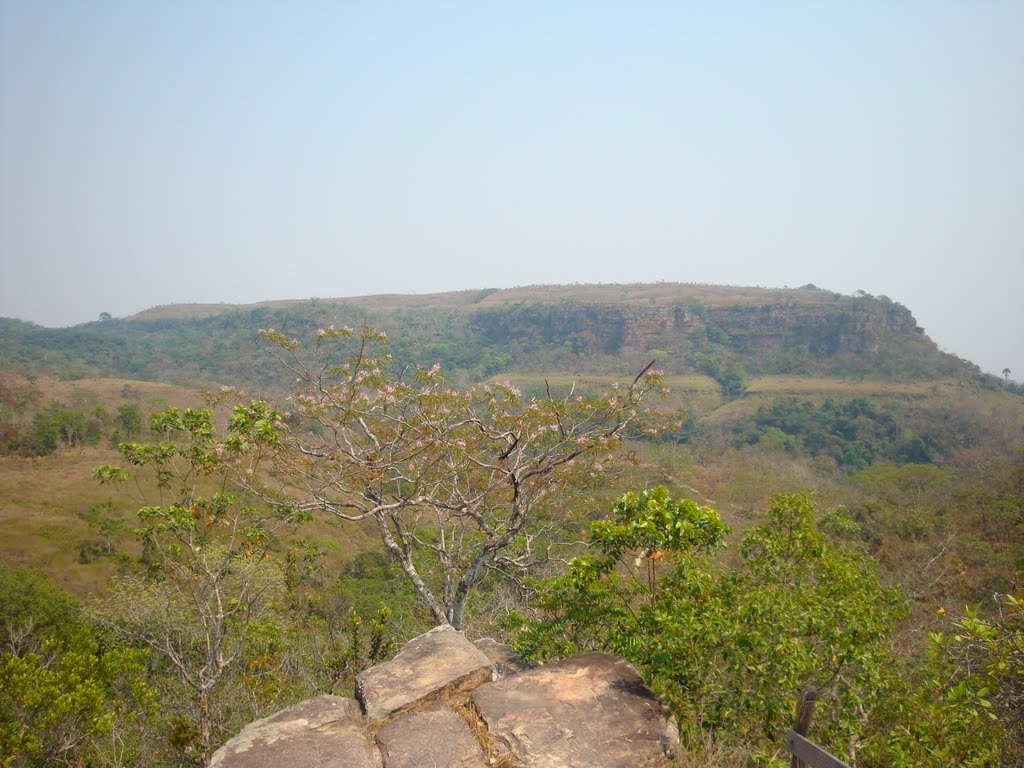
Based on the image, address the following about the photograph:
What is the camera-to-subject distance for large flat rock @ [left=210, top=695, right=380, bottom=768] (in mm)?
3737

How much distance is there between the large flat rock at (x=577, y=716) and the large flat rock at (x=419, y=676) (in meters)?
0.22

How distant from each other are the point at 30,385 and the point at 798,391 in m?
82.7

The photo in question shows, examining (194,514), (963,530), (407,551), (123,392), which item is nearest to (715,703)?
(407,551)

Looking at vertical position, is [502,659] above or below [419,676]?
below

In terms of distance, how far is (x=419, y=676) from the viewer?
462 centimetres

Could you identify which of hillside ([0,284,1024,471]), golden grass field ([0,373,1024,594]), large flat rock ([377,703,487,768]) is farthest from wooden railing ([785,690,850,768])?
hillside ([0,284,1024,471])

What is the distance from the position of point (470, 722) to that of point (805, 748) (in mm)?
2135

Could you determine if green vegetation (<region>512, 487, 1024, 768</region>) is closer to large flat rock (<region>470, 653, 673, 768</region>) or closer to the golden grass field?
large flat rock (<region>470, 653, 673, 768</region>)

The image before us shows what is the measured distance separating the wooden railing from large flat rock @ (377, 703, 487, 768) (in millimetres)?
1883

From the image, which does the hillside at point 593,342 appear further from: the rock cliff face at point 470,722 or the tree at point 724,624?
the rock cliff face at point 470,722

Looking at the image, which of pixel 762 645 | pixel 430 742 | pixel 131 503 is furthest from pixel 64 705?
pixel 131 503

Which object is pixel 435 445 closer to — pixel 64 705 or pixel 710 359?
pixel 64 705

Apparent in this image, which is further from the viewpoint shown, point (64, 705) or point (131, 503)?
point (131, 503)

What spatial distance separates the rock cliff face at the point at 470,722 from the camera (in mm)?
3746
